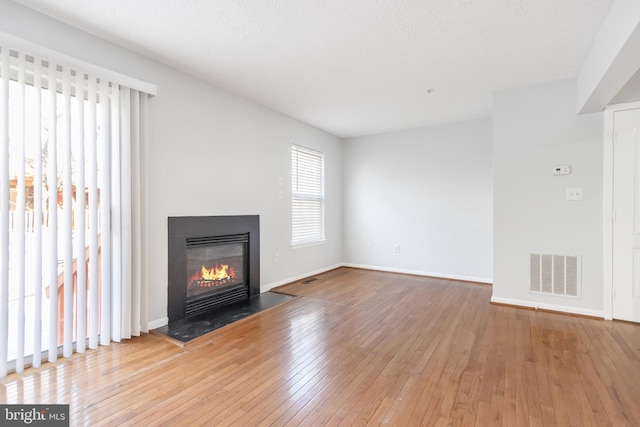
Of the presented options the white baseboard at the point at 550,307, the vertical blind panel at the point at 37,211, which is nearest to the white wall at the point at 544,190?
the white baseboard at the point at 550,307

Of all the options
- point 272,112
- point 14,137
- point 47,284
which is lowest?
point 47,284

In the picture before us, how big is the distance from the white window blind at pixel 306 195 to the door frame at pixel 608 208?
3.85 meters

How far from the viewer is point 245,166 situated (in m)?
3.93

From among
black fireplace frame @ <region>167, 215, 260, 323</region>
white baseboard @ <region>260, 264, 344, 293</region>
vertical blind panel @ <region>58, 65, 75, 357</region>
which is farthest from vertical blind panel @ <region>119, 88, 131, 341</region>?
white baseboard @ <region>260, 264, 344, 293</region>

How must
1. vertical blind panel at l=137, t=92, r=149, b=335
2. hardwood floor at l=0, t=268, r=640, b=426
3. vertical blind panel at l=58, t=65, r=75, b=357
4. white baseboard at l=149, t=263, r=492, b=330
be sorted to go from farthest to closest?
white baseboard at l=149, t=263, r=492, b=330 < vertical blind panel at l=137, t=92, r=149, b=335 < vertical blind panel at l=58, t=65, r=75, b=357 < hardwood floor at l=0, t=268, r=640, b=426

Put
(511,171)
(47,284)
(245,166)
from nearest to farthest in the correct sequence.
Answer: (47,284)
(511,171)
(245,166)

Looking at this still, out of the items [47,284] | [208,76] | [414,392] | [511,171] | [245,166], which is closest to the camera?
[414,392]

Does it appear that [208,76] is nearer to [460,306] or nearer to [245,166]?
[245,166]

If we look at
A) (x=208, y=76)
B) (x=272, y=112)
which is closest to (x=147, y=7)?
(x=208, y=76)

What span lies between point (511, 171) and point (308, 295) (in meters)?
3.04

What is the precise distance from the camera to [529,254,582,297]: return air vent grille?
3.32 m

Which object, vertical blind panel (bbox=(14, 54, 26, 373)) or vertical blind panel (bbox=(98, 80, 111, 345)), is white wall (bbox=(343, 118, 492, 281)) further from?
vertical blind panel (bbox=(14, 54, 26, 373))

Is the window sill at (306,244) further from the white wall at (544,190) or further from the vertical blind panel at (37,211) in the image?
the vertical blind panel at (37,211)

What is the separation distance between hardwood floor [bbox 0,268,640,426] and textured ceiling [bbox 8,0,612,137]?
8.60ft
